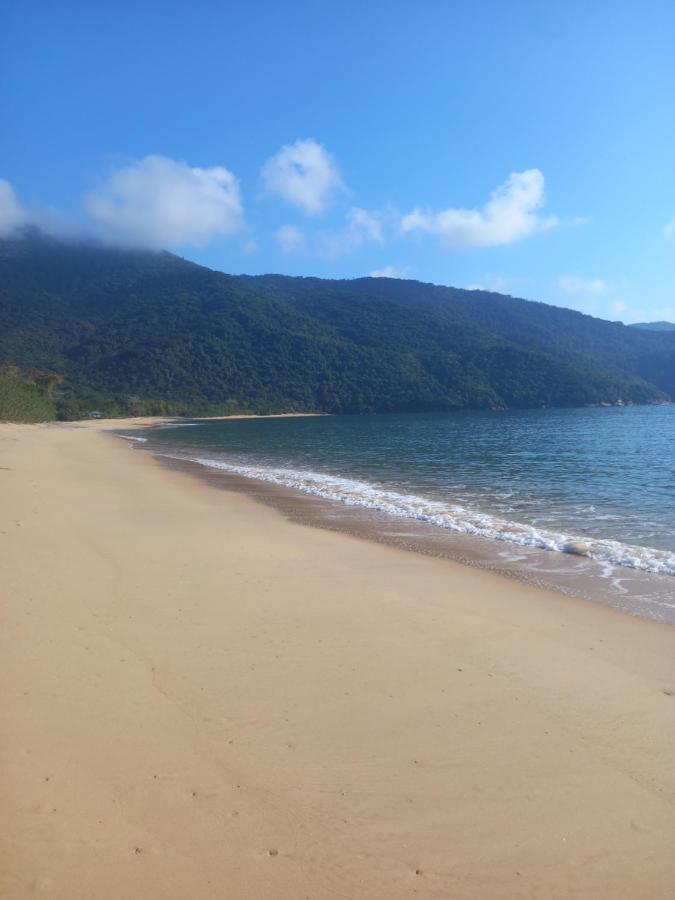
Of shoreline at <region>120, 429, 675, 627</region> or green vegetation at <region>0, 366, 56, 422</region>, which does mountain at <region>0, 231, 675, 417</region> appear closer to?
green vegetation at <region>0, 366, 56, 422</region>

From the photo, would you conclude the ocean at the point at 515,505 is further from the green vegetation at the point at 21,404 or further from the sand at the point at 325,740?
the green vegetation at the point at 21,404

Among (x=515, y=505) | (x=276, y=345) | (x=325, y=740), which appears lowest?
(x=325, y=740)

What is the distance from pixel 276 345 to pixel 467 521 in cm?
12683

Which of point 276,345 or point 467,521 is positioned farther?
point 276,345

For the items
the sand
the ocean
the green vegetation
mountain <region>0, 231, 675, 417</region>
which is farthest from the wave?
mountain <region>0, 231, 675, 417</region>

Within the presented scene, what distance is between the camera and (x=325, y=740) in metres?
3.94

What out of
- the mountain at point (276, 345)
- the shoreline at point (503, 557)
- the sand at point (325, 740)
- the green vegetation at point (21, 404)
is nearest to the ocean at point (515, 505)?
the shoreline at point (503, 557)

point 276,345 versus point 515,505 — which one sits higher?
point 276,345

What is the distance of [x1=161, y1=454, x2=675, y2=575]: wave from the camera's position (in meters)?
9.39

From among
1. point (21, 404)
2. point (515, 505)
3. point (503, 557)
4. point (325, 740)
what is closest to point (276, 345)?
point (21, 404)

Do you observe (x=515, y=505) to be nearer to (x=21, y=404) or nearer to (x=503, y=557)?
(x=503, y=557)

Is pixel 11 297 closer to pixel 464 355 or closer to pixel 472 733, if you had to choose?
pixel 464 355

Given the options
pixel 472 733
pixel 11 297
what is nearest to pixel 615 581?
pixel 472 733

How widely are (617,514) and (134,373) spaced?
112779 millimetres
